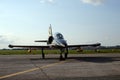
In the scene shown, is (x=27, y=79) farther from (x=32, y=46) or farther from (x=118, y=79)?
(x=32, y=46)

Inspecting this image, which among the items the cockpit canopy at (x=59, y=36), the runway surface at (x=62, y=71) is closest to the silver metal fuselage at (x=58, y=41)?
the cockpit canopy at (x=59, y=36)

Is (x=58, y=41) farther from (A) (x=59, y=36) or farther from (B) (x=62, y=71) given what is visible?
(B) (x=62, y=71)

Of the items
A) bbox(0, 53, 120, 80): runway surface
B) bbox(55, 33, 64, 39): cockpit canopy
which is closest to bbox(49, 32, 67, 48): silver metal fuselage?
bbox(55, 33, 64, 39): cockpit canopy

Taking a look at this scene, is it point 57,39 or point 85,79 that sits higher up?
point 57,39

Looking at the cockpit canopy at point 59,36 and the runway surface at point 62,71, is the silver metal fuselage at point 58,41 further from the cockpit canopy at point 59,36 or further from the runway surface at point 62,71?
the runway surface at point 62,71

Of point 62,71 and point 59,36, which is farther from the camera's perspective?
point 59,36

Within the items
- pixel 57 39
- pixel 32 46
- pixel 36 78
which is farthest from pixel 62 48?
pixel 36 78

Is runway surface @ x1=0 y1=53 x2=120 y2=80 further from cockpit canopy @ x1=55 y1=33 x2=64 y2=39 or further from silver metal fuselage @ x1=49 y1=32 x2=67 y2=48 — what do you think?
cockpit canopy @ x1=55 y1=33 x2=64 y2=39

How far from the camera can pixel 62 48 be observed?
30.6 m

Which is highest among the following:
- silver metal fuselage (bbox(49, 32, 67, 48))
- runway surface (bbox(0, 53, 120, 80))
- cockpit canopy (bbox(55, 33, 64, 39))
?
cockpit canopy (bbox(55, 33, 64, 39))

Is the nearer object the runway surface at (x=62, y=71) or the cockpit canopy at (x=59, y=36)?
the runway surface at (x=62, y=71)

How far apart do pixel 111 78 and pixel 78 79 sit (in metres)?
1.49

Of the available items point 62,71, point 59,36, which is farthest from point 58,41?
point 62,71

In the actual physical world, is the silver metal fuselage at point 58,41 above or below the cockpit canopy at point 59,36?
below
